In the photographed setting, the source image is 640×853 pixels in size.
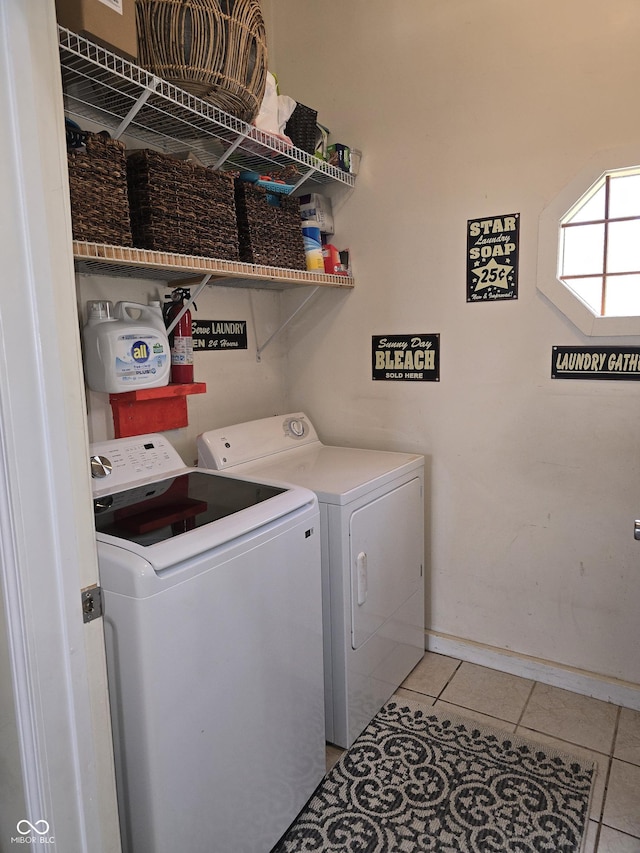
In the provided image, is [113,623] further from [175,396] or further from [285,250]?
[285,250]

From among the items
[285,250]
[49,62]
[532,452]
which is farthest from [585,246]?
[49,62]

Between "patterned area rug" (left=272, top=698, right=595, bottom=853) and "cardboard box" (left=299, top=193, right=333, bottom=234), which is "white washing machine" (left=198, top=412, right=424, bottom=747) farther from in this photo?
"cardboard box" (left=299, top=193, right=333, bottom=234)

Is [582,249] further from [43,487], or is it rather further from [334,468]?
[43,487]

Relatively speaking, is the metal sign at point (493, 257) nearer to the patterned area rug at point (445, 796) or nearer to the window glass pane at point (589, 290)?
the window glass pane at point (589, 290)

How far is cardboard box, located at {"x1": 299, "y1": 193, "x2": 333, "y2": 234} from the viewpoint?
2447 millimetres

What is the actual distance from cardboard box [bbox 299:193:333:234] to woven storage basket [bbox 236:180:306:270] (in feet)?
0.59

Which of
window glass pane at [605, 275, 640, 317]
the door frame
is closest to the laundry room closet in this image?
window glass pane at [605, 275, 640, 317]

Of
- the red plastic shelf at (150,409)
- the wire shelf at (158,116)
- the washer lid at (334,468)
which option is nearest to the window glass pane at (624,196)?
the wire shelf at (158,116)

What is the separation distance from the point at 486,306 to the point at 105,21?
156cm

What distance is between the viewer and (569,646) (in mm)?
2266

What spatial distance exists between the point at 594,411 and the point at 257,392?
1.42 meters

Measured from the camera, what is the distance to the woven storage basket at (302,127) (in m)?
2.18

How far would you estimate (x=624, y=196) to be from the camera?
2020 millimetres

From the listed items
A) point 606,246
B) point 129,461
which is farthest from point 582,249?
point 129,461
